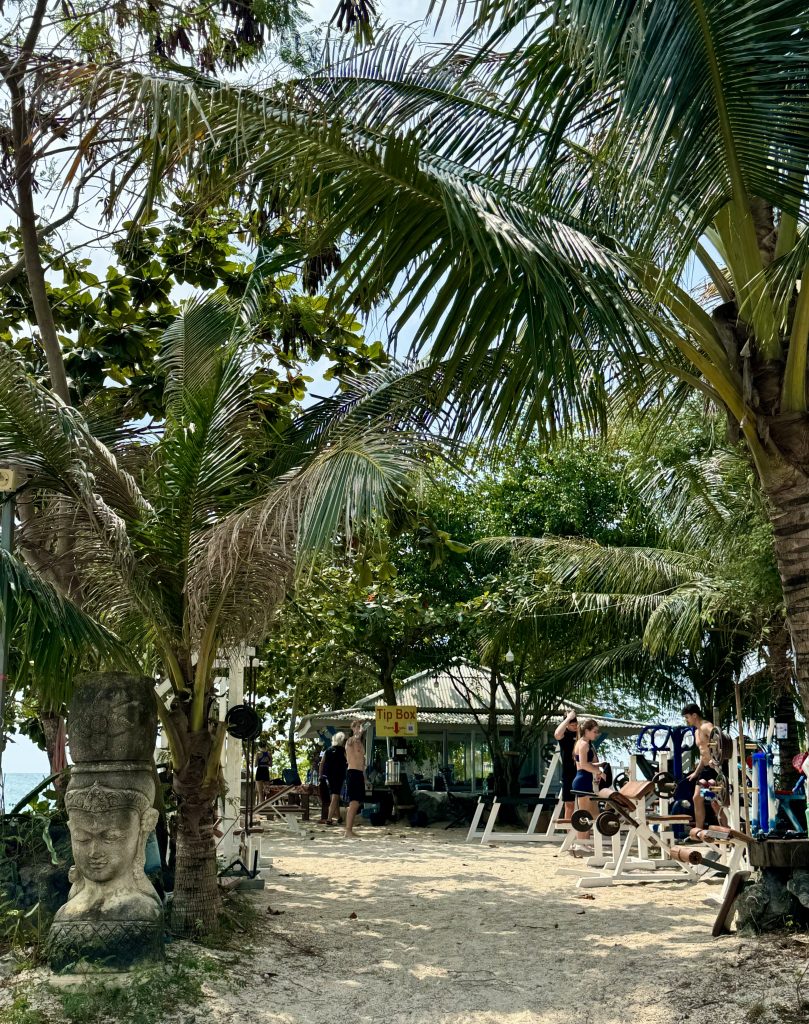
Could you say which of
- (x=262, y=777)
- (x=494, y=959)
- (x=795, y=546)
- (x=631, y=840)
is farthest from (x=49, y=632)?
(x=262, y=777)

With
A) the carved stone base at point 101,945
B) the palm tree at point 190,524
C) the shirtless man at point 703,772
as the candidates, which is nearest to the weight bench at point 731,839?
the shirtless man at point 703,772

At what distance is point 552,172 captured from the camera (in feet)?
20.6

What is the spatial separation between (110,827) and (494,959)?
9.84ft

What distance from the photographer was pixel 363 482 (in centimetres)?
650

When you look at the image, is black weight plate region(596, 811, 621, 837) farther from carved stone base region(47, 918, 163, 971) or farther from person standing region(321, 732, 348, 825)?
person standing region(321, 732, 348, 825)

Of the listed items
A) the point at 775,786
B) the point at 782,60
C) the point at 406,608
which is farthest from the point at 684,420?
the point at 782,60

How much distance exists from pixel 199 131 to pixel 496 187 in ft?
5.48

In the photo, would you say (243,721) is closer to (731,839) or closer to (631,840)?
(731,839)

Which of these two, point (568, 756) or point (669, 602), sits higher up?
point (669, 602)

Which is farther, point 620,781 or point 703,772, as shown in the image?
point 620,781

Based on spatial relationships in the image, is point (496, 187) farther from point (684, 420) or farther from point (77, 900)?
point (684, 420)

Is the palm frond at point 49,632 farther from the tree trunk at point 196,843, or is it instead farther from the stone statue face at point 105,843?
the stone statue face at point 105,843

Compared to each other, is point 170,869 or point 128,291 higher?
point 128,291

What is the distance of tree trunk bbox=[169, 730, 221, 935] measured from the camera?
7812 mm
